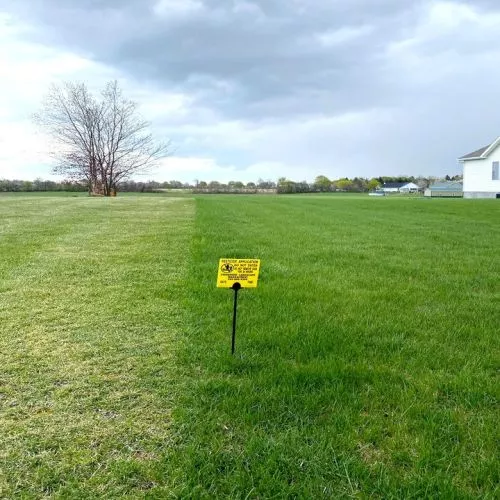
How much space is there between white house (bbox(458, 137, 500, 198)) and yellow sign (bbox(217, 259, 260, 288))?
117 ft

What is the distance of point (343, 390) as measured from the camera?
8.57 feet

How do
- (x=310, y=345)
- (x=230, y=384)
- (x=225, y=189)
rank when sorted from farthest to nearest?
(x=225, y=189) < (x=310, y=345) < (x=230, y=384)

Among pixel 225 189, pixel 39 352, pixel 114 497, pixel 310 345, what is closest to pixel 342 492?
pixel 114 497

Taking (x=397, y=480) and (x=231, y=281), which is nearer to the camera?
(x=397, y=480)

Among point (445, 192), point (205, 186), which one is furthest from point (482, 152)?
point (205, 186)

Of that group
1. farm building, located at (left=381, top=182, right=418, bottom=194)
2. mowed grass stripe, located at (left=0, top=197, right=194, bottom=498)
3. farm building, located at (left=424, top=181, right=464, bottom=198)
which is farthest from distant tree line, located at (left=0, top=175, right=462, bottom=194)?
mowed grass stripe, located at (left=0, top=197, right=194, bottom=498)

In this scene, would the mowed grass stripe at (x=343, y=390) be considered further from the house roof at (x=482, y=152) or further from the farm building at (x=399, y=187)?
the farm building at (x=399, y=187)

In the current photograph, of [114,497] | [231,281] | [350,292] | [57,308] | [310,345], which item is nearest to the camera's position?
[114,497]

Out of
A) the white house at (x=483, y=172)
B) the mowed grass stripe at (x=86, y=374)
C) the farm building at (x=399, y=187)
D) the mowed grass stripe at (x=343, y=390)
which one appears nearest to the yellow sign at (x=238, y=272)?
the mowed grass stripe at (x=343, y=390)

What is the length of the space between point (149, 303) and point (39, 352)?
1.36 m

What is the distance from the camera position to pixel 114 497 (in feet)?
5.88

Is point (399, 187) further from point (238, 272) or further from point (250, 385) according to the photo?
point (250, 385)

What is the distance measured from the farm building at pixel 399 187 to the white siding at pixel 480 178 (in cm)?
4954

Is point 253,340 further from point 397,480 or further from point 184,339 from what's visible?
point 397,480
